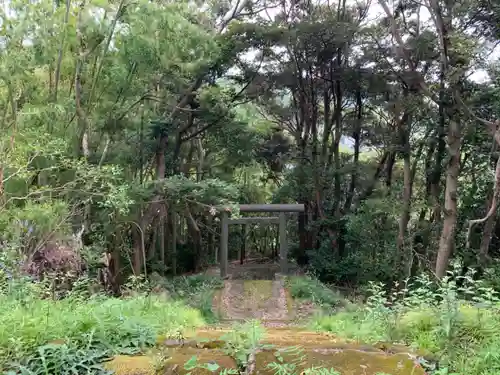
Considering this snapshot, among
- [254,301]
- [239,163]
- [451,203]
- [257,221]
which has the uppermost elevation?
[239,163]

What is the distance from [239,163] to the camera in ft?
42.7

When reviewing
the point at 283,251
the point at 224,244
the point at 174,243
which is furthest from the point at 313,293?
the point at 174,243

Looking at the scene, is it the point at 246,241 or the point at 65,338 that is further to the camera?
the point at 246,241

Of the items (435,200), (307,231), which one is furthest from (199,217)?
(435,200)

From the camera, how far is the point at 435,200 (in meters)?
10.1

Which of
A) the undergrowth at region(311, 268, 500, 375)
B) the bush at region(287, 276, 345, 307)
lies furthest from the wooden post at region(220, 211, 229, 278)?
the undergrowth at region(311, 268, 500, 375)

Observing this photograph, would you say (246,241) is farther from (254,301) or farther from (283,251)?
(254,301)

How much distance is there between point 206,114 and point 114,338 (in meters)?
9.80

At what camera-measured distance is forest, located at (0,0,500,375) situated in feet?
7.69

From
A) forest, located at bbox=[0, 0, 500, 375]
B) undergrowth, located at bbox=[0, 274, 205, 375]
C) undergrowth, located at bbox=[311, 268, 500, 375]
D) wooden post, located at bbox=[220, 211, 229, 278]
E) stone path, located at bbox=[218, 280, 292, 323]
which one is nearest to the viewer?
undergrowth, located at bbox=[0, 274, 205, 375]

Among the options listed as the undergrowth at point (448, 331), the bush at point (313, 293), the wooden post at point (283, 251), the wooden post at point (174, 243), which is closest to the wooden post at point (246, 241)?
the wooden post at point (174, 243)

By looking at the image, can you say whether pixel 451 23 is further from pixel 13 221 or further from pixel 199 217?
pixel 199 217

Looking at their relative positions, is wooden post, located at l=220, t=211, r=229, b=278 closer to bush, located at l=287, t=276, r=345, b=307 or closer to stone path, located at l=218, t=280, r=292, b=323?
stone path, located at l=218, t=280, r=292, b=323

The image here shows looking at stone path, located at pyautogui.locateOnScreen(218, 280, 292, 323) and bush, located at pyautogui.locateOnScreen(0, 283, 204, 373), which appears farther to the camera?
stone path, located at pyautogui.locateOnScreen(218, 280, 292, 323)
